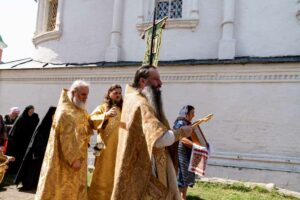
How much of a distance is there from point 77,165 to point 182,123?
189cm

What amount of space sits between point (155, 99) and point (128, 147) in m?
0.49

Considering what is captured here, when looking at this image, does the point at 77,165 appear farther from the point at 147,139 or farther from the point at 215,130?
the point at 215,130

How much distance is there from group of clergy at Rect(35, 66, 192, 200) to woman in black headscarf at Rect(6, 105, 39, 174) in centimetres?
391

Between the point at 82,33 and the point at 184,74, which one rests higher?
the point at 82,33

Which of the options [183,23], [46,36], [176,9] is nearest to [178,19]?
[183,23]

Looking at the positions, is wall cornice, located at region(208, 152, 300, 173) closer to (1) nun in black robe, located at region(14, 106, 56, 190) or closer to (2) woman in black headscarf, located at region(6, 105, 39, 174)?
(1) nun in black robe, located at region(14, 106, 56, 190)

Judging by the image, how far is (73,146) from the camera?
421cm

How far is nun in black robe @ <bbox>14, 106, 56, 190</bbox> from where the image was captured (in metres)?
6.79

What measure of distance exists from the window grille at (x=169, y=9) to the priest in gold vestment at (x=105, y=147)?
20.5 feet

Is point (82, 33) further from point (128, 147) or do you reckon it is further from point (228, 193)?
point (128, 147)

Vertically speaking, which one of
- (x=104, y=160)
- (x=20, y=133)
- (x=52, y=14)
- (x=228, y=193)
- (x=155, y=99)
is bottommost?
(x=228, y=193)

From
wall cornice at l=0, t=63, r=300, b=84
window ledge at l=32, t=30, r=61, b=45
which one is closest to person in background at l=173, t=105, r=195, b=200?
wall cornice at l=0, t=63, r=300, b=84

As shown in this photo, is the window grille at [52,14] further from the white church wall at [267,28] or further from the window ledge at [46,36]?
the white church wall at [267,28]

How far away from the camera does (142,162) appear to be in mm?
3105
